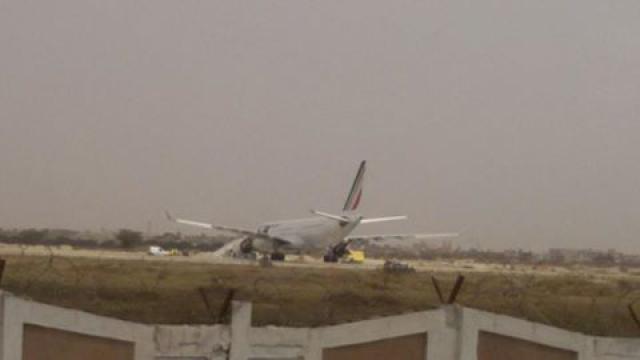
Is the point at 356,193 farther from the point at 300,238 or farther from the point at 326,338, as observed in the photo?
the point at 326,338

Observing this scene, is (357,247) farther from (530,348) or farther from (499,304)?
(530,348)

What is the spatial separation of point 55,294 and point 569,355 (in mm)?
8392

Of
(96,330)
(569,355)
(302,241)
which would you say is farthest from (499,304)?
(302,241)

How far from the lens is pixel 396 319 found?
13.2 metres

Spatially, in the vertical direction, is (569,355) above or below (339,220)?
below

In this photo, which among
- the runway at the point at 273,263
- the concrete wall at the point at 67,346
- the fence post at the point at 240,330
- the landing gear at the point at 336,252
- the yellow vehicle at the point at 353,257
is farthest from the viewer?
the yellow vehicle at the point at 353,257

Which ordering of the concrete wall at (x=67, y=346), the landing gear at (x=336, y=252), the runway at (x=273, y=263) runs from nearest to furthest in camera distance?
1. the concrete wall at (x=67, y=346)
2. the runway at (x=273, y=263)
3. the landing gear at (x=336, y=252)

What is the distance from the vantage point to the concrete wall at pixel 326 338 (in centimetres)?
1180

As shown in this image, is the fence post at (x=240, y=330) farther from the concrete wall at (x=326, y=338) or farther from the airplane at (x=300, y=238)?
the airplane at (x=300, y=238)

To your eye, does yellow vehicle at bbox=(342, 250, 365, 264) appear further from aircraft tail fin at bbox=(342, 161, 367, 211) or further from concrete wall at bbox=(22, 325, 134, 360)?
concrete wall at bbox=(22, 325, 134, 360)

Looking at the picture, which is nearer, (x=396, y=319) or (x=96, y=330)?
(x=96, y=330)

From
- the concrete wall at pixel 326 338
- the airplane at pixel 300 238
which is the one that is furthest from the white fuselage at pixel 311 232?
the concrete wall at pixel 326 338

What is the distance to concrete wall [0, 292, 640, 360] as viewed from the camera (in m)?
11.8

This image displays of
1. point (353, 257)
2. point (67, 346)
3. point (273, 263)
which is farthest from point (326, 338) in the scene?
point (353, 257)
